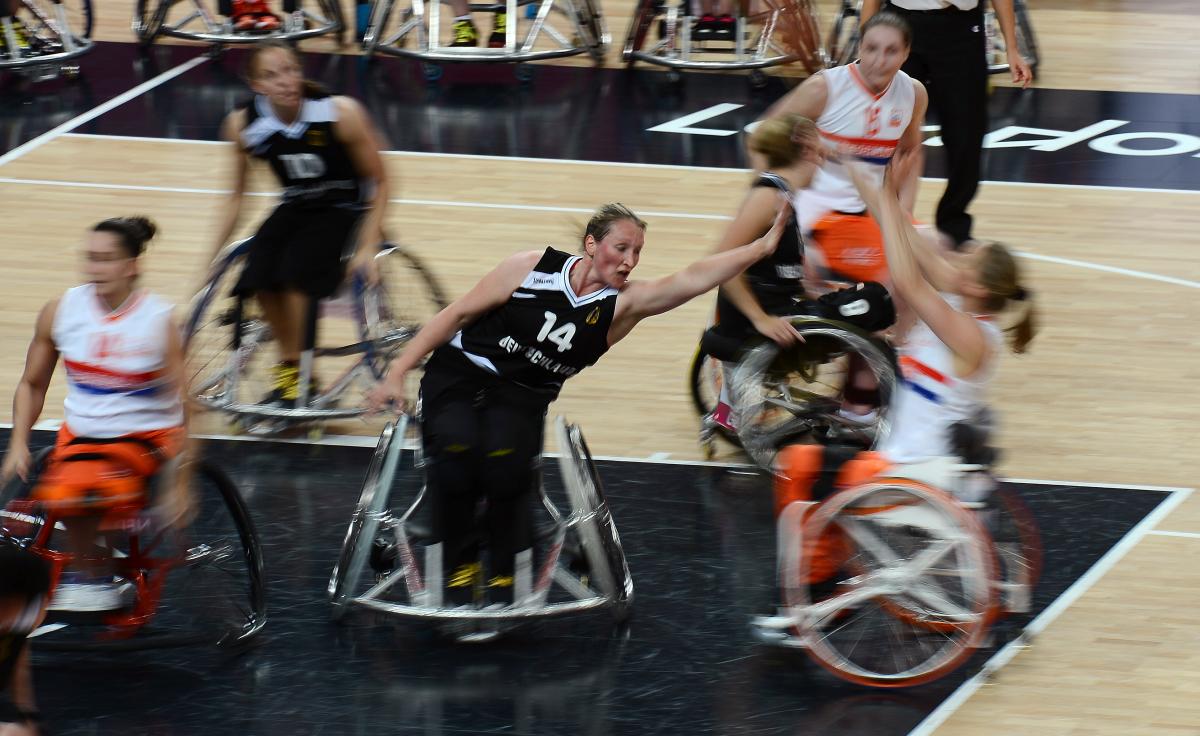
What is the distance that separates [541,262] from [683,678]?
109 cm

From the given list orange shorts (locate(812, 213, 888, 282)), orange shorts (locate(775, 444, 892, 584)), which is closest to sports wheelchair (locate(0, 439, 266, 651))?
orange shorts (locate(775, 444, 892, 584))

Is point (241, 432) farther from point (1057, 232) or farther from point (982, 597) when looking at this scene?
point (1057, 232)

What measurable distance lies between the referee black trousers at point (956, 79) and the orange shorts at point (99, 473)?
149 inches

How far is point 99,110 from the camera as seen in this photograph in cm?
1043

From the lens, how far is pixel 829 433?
5594 millimetres

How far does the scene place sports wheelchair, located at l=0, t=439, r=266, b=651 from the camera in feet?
14.1

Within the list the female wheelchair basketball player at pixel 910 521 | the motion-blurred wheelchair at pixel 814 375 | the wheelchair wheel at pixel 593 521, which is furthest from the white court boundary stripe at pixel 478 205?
the wheelchair wheel at pixel 593 521

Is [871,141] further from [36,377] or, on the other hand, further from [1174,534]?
[36,377]

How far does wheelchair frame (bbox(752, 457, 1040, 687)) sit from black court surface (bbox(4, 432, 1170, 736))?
0.42ft

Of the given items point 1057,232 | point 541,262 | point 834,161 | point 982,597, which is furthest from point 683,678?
point 1057,232

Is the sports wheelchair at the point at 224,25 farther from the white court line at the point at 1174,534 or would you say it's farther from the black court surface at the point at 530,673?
the white court line at the point at 1174,534

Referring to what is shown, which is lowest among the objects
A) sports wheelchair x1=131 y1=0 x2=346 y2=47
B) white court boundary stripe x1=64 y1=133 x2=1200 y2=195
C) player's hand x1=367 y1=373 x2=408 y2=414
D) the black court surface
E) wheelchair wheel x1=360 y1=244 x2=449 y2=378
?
the black court surface

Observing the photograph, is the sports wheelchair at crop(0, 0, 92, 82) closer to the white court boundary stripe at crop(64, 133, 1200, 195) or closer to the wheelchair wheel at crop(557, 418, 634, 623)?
the white court boundary stripe at crop(64, 133, 1200, 195)

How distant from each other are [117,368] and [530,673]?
4.10 ft
